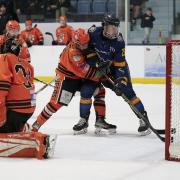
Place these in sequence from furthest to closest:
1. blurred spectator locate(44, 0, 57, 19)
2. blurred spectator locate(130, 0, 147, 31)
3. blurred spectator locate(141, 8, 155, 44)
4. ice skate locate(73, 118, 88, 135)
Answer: blurred spectator locate(44, 0, 57, 19) < blurred spectator locate(130, 0, 147, 31) < blurred spectator locate(141, 8, 155, 44) < ice skate locate(73, 118, 88, 135)

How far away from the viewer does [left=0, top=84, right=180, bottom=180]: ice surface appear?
2.76 m

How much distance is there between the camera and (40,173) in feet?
9.13

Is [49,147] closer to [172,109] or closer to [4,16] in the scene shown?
[172,109]

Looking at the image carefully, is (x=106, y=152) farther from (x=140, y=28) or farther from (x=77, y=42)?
(x=140, y=28)

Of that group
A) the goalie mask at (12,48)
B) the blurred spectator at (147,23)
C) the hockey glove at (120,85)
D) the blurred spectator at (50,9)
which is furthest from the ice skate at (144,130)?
the blurred spectator at (50,9)

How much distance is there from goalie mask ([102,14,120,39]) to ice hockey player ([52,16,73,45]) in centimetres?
489

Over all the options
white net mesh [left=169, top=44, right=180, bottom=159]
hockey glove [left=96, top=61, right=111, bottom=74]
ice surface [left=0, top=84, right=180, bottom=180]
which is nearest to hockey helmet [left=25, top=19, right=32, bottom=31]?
ice surface [left=0, top=84, right=180, bottom=180]

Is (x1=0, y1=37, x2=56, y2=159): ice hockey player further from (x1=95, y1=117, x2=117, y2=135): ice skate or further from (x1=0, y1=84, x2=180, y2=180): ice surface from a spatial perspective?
(x1=95, y1=117, x2=117, y2=135): ice skate

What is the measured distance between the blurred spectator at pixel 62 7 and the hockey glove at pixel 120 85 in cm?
560

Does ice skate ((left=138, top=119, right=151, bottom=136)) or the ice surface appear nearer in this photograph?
the ice surface

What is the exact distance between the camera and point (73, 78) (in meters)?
4.02

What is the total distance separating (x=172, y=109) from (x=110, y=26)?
0.96 meters

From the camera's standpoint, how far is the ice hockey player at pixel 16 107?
10.2 ft

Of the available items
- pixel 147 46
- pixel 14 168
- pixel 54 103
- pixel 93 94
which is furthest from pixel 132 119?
pixel 147 46
